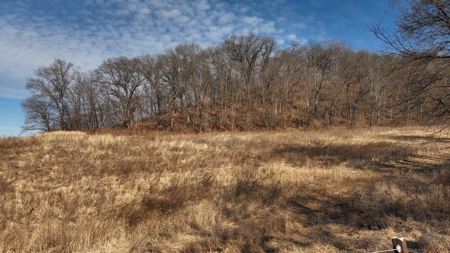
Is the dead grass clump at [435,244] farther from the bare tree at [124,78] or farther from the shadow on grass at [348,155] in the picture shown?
the bare tree at [124,78]

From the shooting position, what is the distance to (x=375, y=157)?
15.0 m

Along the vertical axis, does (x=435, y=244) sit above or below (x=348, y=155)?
above

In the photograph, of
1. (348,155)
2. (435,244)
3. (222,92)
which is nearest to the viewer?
(435,244)

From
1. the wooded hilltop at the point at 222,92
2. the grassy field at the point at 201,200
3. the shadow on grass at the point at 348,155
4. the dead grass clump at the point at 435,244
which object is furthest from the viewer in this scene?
the wooded hilltop at the point at 222,92

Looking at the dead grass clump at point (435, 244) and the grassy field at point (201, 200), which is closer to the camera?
the dead grass clump at point (435, 244)

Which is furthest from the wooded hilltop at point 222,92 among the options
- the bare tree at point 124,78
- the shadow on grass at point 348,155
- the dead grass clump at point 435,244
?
the dead grass clump at point 435,244

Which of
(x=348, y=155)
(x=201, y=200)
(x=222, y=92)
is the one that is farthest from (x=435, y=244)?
(x=222, y=92)

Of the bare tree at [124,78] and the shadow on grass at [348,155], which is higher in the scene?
the bare tree at [124,78]

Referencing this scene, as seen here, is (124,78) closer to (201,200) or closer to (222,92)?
(222,92)

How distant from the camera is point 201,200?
872 centimetres

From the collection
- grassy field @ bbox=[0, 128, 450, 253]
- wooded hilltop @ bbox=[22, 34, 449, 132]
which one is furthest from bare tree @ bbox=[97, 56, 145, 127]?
grassy field @ bbox=[0, 128, 450, 253]

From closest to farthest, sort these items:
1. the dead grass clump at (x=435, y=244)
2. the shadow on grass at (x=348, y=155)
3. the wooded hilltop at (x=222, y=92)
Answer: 1. the dead grass clump at (x=435, y=244)
2. the shadow on grass at (x=348, y=155)
3. the wooded hilltop at (x=222, y=92)

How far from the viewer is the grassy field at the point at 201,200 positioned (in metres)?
5.46

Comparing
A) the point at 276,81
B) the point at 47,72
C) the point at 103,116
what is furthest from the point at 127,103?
the point at 276,81
